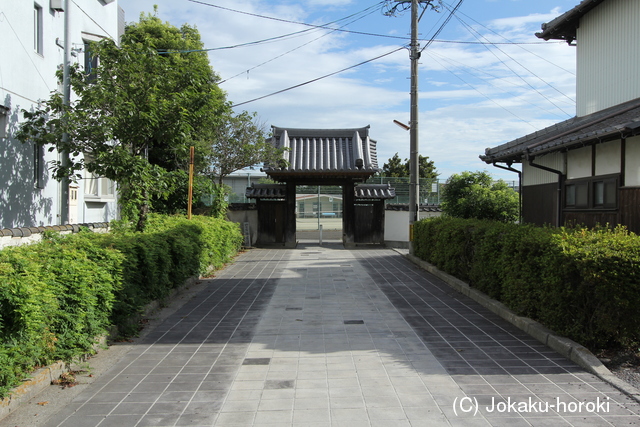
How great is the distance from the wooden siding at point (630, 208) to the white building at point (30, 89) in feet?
35.8

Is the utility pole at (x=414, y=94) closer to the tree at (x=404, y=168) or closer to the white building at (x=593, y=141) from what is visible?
the white building at (x=593, y=141)

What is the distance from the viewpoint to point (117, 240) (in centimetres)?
762

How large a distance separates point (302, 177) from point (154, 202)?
6.36 m

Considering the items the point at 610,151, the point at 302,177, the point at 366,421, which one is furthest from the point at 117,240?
the point at 302,177

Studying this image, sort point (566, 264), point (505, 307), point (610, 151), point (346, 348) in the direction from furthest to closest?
point (610, 151) < point (505, 307) < point (346, 348) < point (566, 264)

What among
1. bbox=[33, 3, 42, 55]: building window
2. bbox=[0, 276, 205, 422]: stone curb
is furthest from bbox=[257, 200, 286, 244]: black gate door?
bbox=[0, 276, 205, 422]: stone curb

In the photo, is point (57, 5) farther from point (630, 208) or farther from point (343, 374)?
point (630, 208)

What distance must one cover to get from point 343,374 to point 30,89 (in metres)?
8.66

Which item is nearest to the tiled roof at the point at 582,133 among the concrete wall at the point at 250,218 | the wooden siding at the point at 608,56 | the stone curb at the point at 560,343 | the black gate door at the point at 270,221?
the wooden siding at the point at 608,56

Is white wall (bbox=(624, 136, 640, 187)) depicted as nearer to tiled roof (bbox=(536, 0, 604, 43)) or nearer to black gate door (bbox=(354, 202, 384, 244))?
tiled roof (bbox=(536, 0, 604, 43))

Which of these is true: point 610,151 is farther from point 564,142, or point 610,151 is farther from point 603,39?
point 603,39

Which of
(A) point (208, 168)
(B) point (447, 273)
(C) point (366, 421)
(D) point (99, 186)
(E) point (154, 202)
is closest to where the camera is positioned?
(C) point (366, 421)

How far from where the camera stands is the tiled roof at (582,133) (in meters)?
7.92

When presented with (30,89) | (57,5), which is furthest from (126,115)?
(57,5)
